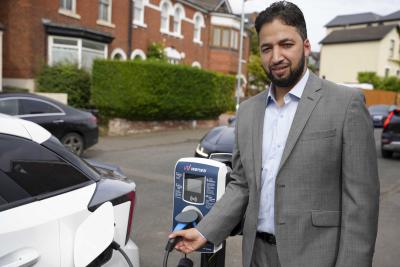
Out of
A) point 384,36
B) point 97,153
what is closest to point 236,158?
point 97,153

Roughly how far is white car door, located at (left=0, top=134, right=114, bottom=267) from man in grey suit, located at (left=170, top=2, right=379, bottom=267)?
0.61 metres

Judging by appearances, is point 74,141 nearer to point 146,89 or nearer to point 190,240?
point 146,89

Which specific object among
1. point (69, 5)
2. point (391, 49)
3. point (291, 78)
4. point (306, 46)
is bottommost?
point (291, 78)

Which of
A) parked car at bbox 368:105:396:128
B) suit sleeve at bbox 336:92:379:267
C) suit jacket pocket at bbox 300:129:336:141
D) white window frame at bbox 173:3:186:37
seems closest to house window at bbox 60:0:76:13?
white window frame at bbox 173:3:186:37

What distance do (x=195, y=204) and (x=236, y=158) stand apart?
0.61m

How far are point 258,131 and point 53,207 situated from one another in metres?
1.18

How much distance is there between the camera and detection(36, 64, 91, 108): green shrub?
1772cm

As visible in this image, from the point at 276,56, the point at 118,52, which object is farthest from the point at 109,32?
the point at 276,56

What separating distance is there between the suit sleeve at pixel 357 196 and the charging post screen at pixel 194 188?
3.63ft

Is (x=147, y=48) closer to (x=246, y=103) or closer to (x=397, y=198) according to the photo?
(x=397, y=198)

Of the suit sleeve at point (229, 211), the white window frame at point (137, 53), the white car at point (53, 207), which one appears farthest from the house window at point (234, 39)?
the suit sleeve at point (229, 211)

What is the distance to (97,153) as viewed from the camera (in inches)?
474

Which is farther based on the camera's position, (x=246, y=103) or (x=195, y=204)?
(x=195, y=204)

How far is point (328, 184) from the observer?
1.89m
